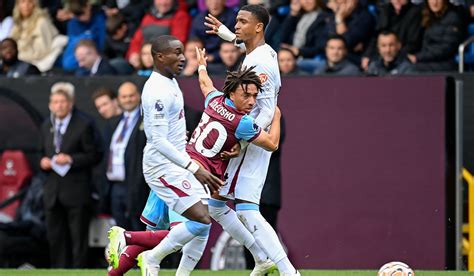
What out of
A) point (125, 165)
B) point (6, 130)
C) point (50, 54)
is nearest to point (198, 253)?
point (125, 165)

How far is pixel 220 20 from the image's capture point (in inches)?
693

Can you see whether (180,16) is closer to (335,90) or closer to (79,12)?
(79,12)

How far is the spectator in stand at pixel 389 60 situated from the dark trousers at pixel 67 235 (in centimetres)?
393

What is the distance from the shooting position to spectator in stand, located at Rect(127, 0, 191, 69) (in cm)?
1830

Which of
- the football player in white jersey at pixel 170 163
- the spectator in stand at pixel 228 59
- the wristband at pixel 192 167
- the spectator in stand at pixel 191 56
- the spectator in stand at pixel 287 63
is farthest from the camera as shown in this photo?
the spectator in stand at pixel 191 56

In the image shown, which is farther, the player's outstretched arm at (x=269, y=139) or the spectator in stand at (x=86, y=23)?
the spectator in stand at (x=86, y=23)

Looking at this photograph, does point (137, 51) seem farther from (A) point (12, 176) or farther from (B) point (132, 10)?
(A) point (12, 176)

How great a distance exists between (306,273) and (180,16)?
6.03 m

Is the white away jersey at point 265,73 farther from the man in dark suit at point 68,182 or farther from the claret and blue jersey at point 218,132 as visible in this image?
the man in dark suit at point 68,182

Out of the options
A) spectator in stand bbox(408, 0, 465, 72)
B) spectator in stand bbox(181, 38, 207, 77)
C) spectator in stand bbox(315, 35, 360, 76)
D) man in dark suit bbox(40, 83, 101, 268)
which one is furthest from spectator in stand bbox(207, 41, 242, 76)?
spectator in stand bbox(408, 0, 465, 72)

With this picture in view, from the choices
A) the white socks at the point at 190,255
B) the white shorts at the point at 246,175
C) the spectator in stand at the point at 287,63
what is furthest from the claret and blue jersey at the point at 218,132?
the spectator in stand at the point at 287,63

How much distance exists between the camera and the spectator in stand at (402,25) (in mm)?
17250

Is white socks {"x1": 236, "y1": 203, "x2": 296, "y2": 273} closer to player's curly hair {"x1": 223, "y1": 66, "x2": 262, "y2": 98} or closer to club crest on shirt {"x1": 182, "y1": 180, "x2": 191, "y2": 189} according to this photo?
club crest on shirt {"x1": 182, "y1": 180, "x2": 191, "y2": 189}

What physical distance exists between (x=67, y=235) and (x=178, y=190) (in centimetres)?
569
